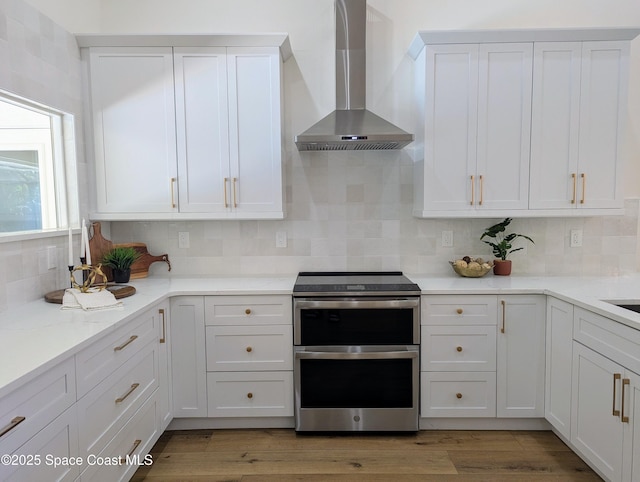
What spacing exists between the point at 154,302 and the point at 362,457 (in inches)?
56.3

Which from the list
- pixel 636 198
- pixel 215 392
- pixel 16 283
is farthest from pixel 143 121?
pixel 636 198

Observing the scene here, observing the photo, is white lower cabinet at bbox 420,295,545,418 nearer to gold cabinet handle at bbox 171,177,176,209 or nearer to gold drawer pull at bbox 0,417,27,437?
gold cabinet handle at bbox 171,177,176,209

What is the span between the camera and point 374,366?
96.3 inches

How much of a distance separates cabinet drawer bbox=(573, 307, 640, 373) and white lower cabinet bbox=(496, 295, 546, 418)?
30 cm

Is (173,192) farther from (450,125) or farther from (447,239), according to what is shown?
(447,239)

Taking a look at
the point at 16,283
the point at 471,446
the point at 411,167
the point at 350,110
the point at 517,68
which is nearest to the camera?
the point at 16,283

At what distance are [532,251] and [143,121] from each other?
282 centimetres

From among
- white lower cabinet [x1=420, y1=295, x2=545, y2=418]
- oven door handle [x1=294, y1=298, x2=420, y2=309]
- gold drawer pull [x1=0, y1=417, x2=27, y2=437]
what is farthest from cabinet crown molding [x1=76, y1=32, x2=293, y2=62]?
gold drawer pull [x1=0, y1=417, x2=27, y2=437]

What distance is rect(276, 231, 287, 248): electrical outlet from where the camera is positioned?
3.02m

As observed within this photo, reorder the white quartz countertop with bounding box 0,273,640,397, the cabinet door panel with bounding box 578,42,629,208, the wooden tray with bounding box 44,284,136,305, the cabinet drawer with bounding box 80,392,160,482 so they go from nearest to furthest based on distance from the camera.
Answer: the white quartz countertop with bounding box 0,273,640,397
the cabinet drawer with bounding box 80,392,160,482
the wooden tray with bounding box 44,284,136,305
the cabinet door panel with bounding box 578,42,629,208

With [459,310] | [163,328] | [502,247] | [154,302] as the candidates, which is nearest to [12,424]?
[154,302]

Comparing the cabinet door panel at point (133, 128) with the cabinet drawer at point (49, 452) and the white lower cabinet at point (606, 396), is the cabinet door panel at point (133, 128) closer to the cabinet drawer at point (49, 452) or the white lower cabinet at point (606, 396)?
the cabinet drawer at point (49, 452)

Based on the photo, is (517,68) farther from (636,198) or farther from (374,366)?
(374,366)

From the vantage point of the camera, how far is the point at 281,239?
302cm
